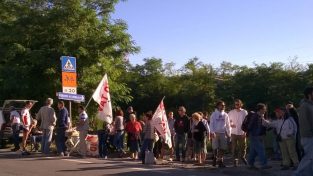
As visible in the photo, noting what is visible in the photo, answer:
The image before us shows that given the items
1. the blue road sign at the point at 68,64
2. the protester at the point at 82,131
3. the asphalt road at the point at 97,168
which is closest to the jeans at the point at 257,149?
the asphalt road at the point at 97,168

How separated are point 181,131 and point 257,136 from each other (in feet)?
11.6

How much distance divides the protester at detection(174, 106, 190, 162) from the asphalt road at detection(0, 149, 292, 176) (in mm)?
1450

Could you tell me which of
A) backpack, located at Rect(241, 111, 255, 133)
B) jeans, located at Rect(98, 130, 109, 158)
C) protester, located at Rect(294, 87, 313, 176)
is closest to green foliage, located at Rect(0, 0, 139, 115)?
jeans, located at Rect(98, 130, 109, 158)

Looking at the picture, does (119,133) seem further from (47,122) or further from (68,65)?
(68,65)

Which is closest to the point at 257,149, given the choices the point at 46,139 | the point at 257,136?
the point at 257,136

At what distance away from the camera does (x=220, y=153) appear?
50.6 ft

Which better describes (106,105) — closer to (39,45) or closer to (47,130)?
(47,130)

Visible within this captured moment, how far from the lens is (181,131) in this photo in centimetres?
1753

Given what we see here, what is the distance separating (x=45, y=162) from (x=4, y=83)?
13.0m

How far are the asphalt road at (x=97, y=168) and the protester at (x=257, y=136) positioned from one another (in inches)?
13.1

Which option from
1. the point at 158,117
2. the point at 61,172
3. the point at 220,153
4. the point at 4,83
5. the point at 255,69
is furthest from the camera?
the point at 255,69

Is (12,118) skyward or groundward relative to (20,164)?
skyward

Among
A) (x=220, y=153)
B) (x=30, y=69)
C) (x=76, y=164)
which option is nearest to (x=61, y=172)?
(x=76, y=164)

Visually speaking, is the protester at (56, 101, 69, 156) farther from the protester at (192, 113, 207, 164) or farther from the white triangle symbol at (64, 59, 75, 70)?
the protester at (192, 113, 207, 164)
